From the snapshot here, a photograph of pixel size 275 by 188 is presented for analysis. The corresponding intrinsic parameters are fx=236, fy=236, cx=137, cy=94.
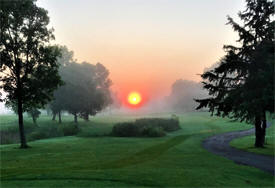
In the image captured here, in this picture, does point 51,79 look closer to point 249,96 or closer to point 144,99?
point 249,96

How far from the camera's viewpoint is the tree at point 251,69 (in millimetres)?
21562

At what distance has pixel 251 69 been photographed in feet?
78.4

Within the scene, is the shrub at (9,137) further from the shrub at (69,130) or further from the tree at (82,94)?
the tree at (82,94)

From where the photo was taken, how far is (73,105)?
55.6m

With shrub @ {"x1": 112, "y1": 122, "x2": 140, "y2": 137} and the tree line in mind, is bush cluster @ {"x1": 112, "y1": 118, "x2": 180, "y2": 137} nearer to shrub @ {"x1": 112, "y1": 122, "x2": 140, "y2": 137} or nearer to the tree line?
shrub @ {"x1": 112, "y1": 122, "x2": 140, "y2": 137}

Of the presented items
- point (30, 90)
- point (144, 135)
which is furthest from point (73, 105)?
point (30, 90)

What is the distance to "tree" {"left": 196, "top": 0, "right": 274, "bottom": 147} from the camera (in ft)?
70.7

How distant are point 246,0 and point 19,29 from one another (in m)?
24.2

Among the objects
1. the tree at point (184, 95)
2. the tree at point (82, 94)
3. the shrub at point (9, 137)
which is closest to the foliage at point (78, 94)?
the tree at point (82, 94)

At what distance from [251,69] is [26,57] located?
24.2m

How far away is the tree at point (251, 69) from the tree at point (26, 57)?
1812 cm

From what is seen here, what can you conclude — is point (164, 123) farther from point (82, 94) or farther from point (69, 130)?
point (82, 94)

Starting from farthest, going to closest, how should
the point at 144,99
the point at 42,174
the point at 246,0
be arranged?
the point at 144,99 → the point at 246,0 → the point at 42,174

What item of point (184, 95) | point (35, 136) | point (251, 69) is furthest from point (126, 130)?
point (184, 95)
